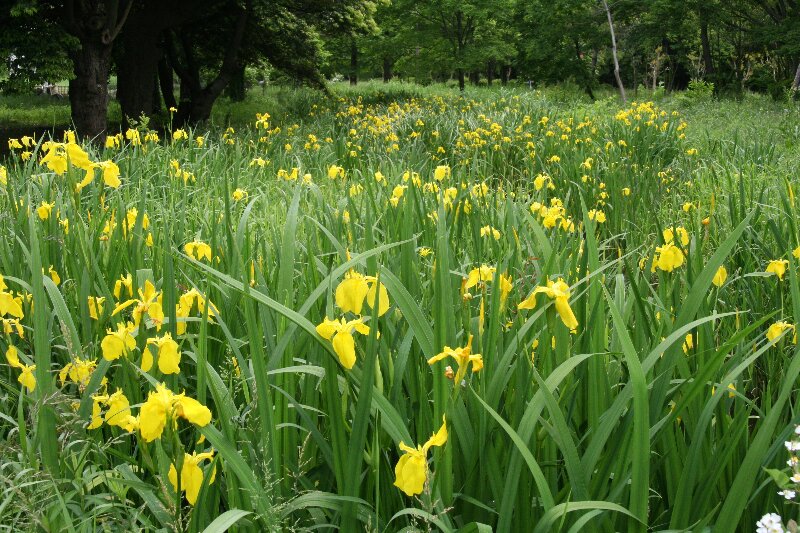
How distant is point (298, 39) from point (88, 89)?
5.18 m

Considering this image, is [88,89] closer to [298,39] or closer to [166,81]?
[166,81]

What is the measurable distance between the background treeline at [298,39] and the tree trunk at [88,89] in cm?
1

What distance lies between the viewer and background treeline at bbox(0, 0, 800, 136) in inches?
339

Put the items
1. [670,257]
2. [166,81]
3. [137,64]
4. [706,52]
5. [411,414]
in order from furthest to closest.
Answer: [706,52]
[166,81]
[137,64]
[670,257]
[411,414]

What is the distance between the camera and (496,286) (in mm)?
1324

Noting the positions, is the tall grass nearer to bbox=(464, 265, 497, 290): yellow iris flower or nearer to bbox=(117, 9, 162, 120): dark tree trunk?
bbox=(464, 265, 497, 290): yellow iris flower

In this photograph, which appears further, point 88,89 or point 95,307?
point 88,89

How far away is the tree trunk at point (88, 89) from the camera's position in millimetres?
8688

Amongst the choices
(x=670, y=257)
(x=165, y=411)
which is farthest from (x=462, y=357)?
(x=670, y=257)

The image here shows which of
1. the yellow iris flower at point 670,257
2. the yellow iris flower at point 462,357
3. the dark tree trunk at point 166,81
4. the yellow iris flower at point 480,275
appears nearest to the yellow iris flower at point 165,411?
the yellow iris flower at point 462,357

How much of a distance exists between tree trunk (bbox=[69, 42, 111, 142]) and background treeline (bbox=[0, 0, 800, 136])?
0.01 m

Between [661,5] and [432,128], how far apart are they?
13.6 meters

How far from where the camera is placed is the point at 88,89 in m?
8.70

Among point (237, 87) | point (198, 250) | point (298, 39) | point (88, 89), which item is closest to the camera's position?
point (198, 250)
